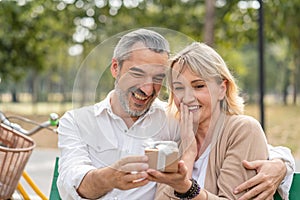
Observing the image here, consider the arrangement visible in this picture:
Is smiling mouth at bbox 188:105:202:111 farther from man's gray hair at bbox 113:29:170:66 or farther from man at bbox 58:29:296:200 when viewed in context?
man's gray hair at bbox 113:29:170:66

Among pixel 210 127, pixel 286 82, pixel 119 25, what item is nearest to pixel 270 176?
pixel 210 127

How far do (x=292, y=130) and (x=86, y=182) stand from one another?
16.2 m

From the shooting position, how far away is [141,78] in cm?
161

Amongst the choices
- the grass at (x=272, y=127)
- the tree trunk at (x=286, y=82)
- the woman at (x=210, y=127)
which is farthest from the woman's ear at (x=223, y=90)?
the tree trunk at (x=286, y=82)

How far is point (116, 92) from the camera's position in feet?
5.57

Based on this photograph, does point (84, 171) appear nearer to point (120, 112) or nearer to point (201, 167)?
point (120, 112)

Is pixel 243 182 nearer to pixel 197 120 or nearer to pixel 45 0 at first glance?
pixel 197 120

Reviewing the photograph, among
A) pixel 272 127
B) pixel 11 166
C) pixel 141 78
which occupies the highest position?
pixel 141 78

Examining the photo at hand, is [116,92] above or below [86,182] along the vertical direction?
above

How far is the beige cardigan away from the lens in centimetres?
186

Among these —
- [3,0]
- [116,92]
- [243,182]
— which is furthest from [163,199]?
[3,0]

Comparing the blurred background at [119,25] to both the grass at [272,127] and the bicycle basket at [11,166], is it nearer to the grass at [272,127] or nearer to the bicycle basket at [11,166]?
the grass at [272,127]

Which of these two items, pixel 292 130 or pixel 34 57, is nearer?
pixel 34 57

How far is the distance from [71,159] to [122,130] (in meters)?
0.18
